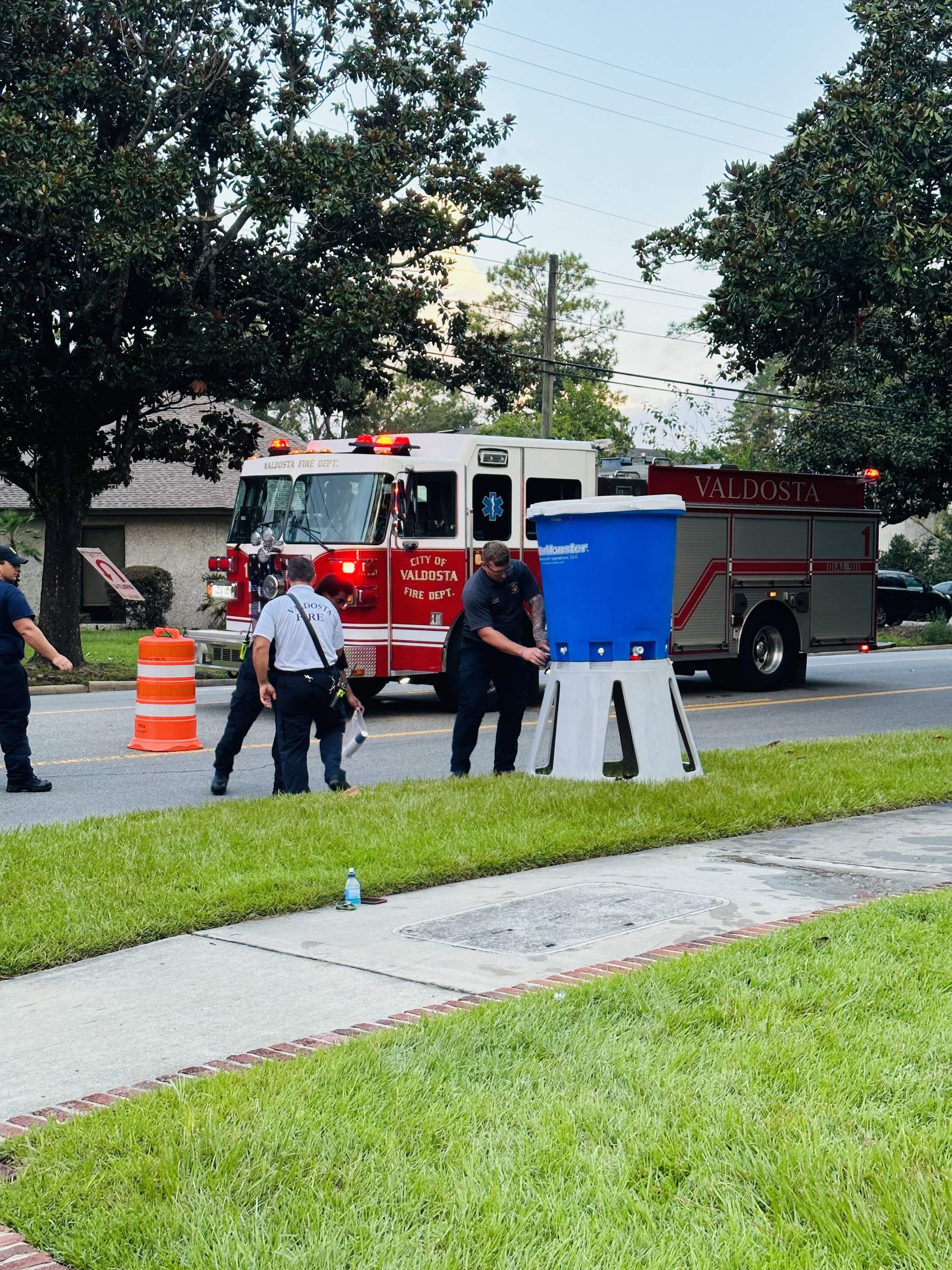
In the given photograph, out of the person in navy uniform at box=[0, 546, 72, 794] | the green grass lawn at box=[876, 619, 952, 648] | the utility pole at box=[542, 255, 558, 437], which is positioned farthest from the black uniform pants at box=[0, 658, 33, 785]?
the green grass lawn at box=[876, 619, 952, 648]

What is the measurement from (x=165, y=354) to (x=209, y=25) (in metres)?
4.66

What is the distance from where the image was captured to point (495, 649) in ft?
34.7

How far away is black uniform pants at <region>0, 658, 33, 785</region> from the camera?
10672 millimetres

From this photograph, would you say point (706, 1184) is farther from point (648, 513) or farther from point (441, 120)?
point (441, 120)

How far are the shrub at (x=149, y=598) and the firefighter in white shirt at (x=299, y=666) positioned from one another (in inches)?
918

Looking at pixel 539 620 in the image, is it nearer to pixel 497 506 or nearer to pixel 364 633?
pixel 364 633

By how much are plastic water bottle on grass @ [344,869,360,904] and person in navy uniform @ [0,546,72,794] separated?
4.53m

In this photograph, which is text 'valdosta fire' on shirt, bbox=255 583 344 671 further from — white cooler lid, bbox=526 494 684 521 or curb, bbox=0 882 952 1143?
curb, bbox=0 882 952 1143

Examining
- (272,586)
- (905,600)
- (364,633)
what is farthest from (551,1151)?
(905,600)

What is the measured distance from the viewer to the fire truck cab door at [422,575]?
15.4m

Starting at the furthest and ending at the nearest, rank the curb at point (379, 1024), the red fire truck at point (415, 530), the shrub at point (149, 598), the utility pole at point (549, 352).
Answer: the shrub at point (149, 598), the utility pole at point (549, 352), the red fire truck at point (415, 530), the curb at point (379, 1024)

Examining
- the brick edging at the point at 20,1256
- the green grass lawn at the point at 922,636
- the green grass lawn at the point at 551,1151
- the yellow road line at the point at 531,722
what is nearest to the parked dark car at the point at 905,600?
the green grass lawn at the point at 922,636

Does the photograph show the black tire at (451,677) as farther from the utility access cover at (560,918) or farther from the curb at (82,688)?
the utility access cover at (560,918)

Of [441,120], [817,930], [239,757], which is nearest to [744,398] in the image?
[441,120]
